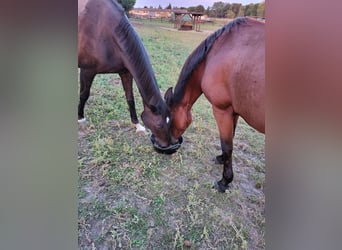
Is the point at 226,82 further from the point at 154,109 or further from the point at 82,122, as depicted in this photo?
the point at 82,122

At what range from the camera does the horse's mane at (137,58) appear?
3.16 feet

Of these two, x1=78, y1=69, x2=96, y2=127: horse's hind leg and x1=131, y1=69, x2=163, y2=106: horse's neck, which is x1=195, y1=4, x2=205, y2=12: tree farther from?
x1=78, y1=69, x2=96, y2=127: horse's hind leg

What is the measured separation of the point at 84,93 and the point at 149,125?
26cm

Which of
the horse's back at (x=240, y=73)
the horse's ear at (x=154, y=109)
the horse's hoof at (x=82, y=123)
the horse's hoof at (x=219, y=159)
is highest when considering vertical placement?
the horse's back at (x=240, y=73)

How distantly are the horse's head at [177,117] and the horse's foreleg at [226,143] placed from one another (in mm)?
125

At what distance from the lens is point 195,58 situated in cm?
100

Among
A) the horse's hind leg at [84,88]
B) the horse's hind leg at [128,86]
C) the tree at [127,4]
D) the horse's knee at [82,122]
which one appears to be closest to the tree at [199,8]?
the tree at [127,4]

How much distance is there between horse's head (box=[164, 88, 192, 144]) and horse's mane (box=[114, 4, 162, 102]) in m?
0.04

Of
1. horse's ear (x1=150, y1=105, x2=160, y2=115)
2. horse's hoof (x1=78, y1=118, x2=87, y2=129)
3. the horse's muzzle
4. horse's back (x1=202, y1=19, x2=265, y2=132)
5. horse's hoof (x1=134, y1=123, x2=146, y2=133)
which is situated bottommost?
the horse's muzzle

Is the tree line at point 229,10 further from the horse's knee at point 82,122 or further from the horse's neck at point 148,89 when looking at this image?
the horse's knee at point 82,122

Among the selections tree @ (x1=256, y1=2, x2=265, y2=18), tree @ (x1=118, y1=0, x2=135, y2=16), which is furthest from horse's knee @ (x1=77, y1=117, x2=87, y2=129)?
tree @ (x1=256, y1=2, x2=265, y2=18)

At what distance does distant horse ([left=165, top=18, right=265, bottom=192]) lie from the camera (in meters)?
0.89
